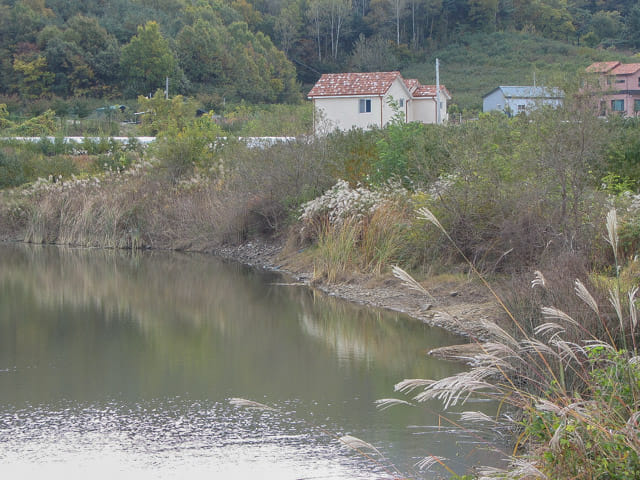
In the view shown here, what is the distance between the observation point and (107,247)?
84.0 feet

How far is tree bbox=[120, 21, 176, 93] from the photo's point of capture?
7581 cm

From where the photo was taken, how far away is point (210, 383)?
1023cm

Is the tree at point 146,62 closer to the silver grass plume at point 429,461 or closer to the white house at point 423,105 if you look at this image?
the white house at point 423,105

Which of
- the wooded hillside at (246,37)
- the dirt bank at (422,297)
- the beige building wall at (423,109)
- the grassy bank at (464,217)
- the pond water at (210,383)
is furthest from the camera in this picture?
the wooded hillside at (246,37)

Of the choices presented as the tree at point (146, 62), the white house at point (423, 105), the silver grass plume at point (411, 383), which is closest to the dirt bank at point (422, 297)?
the silver grass plume at point (411, 383)

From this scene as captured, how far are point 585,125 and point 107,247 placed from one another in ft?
53.4

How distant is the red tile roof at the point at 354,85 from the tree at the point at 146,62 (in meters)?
30.0

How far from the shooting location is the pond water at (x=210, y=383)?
7.53m

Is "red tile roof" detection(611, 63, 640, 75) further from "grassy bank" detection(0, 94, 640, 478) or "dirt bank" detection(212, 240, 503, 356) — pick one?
"dirt bank" detection(212, 240, 503, 356)

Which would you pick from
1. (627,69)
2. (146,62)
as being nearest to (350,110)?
(627,69)

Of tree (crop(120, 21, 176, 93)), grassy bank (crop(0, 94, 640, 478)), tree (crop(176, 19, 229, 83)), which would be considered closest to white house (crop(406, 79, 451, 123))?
grassy bank (crop(0, 94, 640, 478))

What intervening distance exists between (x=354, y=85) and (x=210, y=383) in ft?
135

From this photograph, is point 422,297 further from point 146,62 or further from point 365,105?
point 146,62

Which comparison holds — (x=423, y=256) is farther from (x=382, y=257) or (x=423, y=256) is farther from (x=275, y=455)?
(x=275, y=455)
